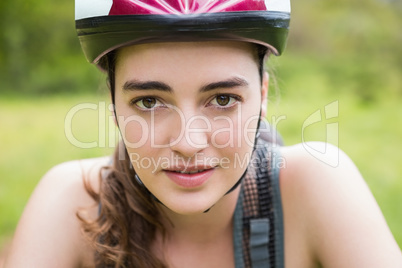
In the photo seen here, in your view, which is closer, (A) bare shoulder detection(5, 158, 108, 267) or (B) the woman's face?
(B) the woman's face

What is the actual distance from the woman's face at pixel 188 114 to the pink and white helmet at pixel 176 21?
0.17 ft

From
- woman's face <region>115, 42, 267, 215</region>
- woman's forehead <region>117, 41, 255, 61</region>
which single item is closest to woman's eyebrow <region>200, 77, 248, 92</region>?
woman's face <region>115, 42, 267, 215</region>

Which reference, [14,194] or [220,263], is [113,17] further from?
[14,194]

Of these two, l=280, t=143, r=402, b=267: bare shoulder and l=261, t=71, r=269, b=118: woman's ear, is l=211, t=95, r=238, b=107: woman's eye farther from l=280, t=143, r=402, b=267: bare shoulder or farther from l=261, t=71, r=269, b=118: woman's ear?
l=280, t=143, r=402, b=267: bare shoulder

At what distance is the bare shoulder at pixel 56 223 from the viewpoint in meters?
2.31

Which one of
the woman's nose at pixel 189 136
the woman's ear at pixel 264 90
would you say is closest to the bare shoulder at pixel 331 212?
the woman's ear at pixel 264 90

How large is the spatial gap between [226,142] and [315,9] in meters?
11.5

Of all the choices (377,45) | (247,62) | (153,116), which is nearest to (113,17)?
(153,116)

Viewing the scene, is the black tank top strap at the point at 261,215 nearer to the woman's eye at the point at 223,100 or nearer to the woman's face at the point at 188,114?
the woman's face at the point at 188,114

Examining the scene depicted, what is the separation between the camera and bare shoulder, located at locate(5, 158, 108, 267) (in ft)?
7.57

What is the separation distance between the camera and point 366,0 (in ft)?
38.3

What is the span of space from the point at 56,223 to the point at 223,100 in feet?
3.33

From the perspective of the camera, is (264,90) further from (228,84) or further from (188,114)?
(188,114)

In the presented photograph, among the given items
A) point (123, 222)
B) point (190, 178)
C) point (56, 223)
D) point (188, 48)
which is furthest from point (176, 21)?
point (56, 223)
